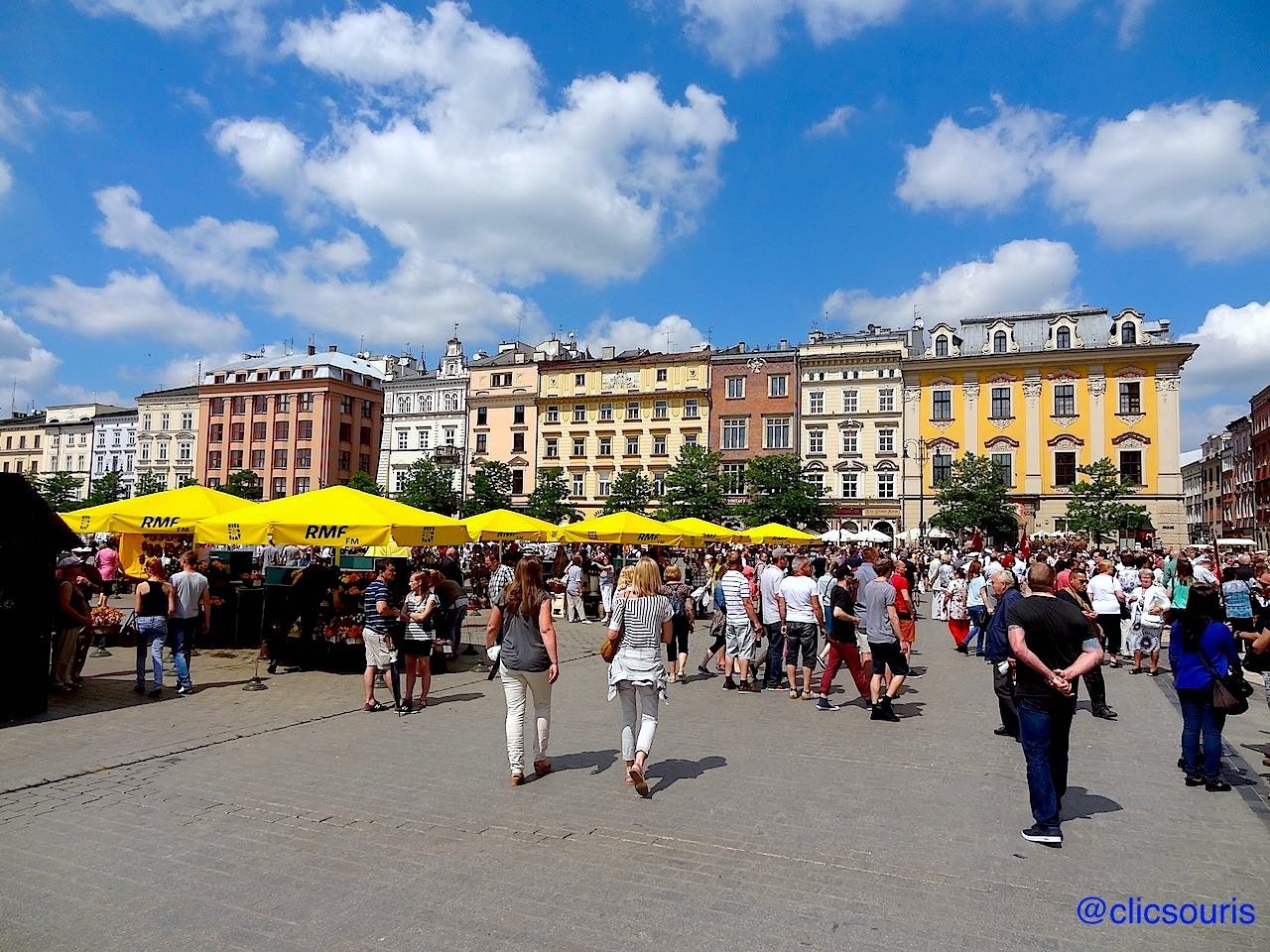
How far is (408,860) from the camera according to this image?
5086mm

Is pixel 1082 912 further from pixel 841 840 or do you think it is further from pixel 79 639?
pixel 79 639

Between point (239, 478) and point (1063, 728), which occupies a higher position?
point (239, 478)

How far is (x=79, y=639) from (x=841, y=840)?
32.2 ft

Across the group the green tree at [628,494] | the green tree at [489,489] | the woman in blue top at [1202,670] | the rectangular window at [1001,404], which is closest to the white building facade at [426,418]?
the green tree at [489,489]

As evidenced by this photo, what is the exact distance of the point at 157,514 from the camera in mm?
14945

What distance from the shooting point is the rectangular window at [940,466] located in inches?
2211

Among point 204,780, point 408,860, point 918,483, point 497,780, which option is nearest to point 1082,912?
point 408,860

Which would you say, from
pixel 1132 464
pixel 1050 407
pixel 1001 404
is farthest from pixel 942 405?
pixel 1132 464

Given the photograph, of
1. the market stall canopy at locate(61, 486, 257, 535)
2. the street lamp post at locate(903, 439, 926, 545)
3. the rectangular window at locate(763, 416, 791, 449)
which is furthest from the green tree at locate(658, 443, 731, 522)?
the market stall canopy at locate(61, 486, 257, 535)

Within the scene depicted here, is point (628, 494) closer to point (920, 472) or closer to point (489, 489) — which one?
point (489, 489)

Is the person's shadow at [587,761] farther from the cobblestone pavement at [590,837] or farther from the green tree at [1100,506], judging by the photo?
the green tree at [1100,506]

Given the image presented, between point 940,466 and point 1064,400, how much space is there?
8532 mm

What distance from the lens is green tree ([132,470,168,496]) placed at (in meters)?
74.6

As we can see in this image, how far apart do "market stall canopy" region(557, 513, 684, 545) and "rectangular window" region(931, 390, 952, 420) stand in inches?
1535
